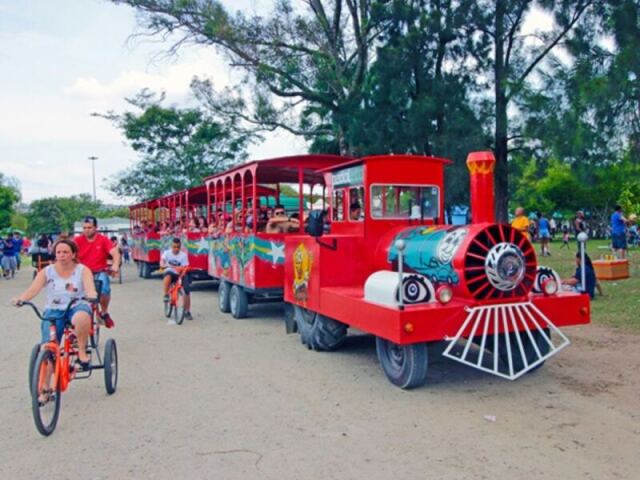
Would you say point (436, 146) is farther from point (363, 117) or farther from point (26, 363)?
point (26, 363)

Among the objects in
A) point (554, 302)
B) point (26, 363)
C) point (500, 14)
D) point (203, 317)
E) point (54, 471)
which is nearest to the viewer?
point (54, 471)

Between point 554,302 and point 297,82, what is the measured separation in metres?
14.7

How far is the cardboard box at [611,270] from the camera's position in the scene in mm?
13523

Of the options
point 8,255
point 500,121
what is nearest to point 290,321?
point 500,121

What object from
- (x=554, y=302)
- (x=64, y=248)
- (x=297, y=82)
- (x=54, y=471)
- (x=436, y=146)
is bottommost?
(x=54, y=471)

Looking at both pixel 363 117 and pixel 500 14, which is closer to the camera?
pixel 500 14

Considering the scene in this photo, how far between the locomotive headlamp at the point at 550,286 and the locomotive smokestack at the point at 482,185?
83 cm

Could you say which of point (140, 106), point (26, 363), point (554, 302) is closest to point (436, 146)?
point (554, 302)

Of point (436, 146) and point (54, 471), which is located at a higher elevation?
point (436, 146)

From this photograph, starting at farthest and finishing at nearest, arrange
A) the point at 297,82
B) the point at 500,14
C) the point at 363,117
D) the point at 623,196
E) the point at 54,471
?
the point at 623,196, the point at 297,82, the point at 363,117, the point at 500,14, the point at 54,471

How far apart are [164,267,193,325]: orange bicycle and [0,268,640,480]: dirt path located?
2.43m

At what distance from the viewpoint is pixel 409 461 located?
4258 millimetres

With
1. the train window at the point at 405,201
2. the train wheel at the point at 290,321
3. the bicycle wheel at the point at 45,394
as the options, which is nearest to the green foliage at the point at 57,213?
the train wheel at the point at 290,321

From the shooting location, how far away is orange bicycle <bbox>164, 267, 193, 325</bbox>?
10578mm
